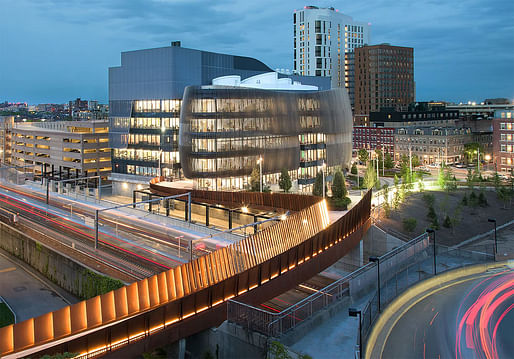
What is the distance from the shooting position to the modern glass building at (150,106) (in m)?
96.9

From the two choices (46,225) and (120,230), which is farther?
(46,225)

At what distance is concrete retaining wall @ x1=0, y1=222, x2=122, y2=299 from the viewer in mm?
38594

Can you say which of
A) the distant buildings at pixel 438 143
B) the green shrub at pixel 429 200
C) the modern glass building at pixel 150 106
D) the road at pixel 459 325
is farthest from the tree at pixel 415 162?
the road at pixel 459 325

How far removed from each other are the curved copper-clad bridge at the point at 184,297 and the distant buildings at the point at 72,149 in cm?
9623

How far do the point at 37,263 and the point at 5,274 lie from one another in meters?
5.17

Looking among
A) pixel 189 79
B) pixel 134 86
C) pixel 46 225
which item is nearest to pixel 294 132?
pixel 189 79

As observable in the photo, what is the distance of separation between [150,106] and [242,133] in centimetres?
2392

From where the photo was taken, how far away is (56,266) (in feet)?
161

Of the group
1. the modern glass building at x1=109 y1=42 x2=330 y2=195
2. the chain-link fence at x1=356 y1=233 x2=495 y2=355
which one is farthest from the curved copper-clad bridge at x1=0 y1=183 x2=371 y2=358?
the modern glass building at x1=109 y1=42 x2=330 y2=195

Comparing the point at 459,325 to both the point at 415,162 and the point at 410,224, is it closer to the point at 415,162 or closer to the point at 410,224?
the point at 410,224

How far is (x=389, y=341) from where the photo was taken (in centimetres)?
3069

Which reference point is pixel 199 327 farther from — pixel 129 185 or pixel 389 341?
pixel 129 185

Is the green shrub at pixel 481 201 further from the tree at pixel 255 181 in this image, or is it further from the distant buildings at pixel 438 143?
the distant buildings at pixel 438 143

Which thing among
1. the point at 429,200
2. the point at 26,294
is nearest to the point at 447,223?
the point at 429,200
